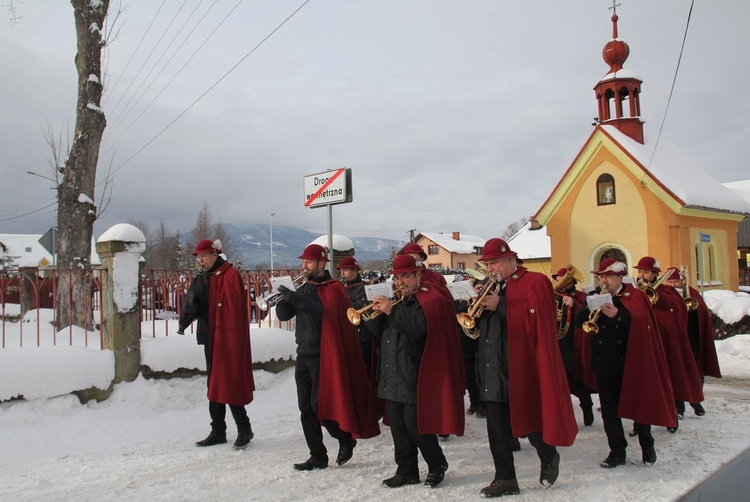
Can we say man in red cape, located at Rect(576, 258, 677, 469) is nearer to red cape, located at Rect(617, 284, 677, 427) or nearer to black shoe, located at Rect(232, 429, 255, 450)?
red cape, located at Rect(617, 284, 677, 427)

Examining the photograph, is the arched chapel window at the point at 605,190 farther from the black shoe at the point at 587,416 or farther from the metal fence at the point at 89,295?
the black shoe at the point at 587,416

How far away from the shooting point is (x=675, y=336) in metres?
6.45

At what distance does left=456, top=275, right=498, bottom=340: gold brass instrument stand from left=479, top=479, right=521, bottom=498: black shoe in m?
1.15

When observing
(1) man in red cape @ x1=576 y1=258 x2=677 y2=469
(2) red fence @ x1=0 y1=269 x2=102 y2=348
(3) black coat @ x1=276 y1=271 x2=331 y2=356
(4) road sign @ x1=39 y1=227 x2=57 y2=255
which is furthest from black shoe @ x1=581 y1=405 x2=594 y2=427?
(4) road sign @ x1=39 y1=227 x2=57 y2=255

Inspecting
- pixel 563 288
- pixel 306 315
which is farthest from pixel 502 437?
pixel 563 288

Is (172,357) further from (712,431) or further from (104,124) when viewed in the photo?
(712,431)

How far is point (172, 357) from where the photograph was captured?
7.29m

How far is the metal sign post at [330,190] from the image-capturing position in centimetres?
754

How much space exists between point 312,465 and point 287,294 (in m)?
1.58

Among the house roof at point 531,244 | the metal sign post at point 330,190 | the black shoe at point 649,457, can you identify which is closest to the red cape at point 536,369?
the black shoe at point 649,457

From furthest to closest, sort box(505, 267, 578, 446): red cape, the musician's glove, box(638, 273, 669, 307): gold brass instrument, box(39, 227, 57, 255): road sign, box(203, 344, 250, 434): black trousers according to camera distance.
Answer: box(39, 227, 57, 255): road sign
box(638, 273, 669, 307): gold brass instrument
box(203, 344, 250, 434): black trousers
the musician's glove
box(505, 267, 578, 446): red cape

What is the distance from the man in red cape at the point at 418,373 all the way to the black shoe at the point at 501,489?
0.44 m

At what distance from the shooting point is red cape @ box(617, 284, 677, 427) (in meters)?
5.06

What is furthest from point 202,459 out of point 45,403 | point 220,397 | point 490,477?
point 490,477
